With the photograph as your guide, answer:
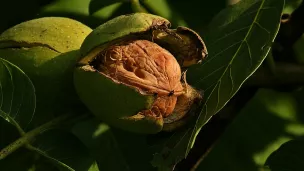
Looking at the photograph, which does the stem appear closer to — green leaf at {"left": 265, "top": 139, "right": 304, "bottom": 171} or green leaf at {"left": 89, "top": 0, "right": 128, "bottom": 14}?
green leaf at {"left": 89, "top": 0, "right": 128, "bottom": 14}

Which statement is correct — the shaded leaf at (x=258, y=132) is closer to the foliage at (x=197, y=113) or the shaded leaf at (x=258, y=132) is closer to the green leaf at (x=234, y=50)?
the foliage at (x=197, y=113)

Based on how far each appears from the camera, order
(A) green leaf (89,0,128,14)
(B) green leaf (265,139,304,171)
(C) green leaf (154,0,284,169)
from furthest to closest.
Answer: (A) green leaf (89,0,128,14)
(B) green leaf (265,139,304,171)
(C) green leaf (154,0,284,169)

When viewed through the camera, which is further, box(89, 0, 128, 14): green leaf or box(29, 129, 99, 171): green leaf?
box(89, 0, 128, 14): green leaf

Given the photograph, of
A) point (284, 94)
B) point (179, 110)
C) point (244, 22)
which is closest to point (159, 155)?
point (179, 110)

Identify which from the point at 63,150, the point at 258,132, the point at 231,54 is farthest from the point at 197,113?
the point at 258,132

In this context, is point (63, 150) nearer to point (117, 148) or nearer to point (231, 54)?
point (117, 148)

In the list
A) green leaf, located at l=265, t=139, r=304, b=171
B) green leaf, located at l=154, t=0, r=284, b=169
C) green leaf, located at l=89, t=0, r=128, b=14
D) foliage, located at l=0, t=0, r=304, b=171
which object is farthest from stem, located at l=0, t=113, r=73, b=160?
green leaf, located at l=265, t=139, r=304, b=171

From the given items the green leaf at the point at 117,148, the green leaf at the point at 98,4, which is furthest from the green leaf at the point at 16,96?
the green leaf at the point at 98,4
